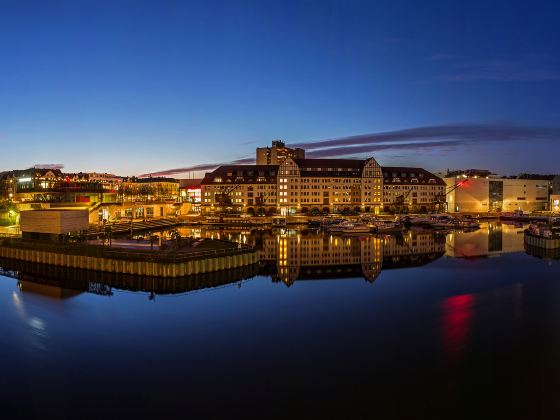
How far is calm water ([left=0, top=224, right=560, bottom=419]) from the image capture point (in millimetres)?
12547

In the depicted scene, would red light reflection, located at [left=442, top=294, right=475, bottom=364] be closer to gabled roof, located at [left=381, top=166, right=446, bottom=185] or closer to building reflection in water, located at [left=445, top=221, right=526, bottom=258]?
building reflection in water, located at [left=445, top=221, right=526, bottom=258]

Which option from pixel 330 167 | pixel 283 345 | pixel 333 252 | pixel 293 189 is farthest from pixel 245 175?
pixel 283 345

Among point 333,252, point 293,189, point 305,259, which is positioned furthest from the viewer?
point 293,189

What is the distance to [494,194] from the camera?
102m

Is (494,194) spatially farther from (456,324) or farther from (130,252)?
(130,252)

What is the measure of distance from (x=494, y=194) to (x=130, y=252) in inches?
3692

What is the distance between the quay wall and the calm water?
93 centimetres

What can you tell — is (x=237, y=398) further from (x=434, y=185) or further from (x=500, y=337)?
(x=434, y=185)

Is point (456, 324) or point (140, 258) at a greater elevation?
point (140, 258)

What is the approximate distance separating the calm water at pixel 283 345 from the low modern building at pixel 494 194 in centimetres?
7162

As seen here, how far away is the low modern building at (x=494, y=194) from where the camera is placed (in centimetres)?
9931

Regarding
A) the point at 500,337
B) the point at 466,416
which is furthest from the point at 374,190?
the point at 466,416

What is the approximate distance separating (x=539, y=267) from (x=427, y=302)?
1596 cm

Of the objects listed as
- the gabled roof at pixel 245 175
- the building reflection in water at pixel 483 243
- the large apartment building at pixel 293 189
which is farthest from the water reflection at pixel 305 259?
the gabled roof at pixel 245 175
